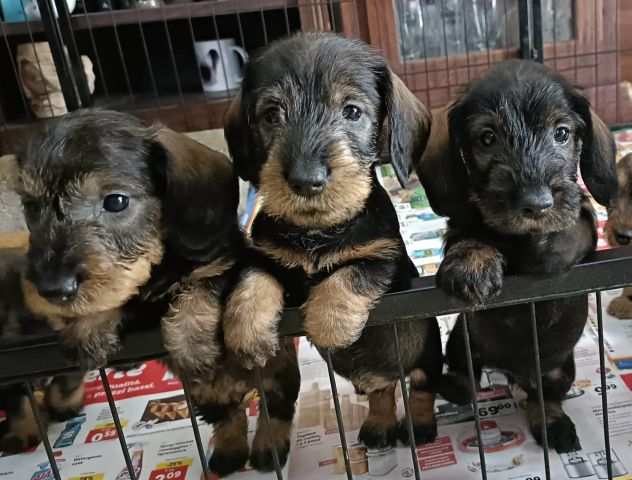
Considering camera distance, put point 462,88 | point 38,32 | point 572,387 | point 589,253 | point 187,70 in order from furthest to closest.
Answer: point 187,70 < point 38,32 < point 572,387 < point 462,88 < point 589,253

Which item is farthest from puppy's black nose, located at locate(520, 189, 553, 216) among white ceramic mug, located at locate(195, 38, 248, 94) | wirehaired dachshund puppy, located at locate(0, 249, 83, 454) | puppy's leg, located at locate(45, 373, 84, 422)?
white ceramic mug, located at locate(195, 38, 248, 94)

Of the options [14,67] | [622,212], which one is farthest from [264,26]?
[622,212]

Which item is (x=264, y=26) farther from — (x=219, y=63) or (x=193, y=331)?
(x=193, y=331)

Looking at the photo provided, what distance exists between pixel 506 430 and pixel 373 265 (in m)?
0.55

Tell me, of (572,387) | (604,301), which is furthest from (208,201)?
(604,301)

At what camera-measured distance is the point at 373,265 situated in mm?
1141

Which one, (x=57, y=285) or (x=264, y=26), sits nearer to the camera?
(x=57, y=285)

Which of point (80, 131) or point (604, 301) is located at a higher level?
point (80, 131)

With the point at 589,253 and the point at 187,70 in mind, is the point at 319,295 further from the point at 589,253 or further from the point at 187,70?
the point at 187,70

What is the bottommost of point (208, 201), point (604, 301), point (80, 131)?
point (604, 301)

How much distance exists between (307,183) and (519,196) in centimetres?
35

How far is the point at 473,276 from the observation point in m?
1.01

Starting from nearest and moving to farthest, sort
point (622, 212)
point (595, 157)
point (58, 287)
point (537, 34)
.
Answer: point (58, 287)
point (595, 157)
point (622, 212)
point (537, 34)

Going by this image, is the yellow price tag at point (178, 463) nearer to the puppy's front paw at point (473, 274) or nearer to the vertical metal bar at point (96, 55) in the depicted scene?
the puppy's front paw at point (473, 274)
